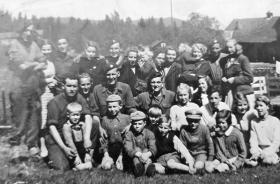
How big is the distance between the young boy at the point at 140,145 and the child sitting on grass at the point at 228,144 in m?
0.94

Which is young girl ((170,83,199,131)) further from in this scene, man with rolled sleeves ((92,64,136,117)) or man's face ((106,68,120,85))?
man's face ((106,68,120,85))

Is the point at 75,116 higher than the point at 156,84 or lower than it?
lower

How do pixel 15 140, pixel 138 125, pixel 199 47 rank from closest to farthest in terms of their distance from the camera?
pixel 138 125 < pixel 15 140 < pixel 199 47

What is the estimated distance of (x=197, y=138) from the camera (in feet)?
15.6

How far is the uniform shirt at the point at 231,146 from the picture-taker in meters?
4.82

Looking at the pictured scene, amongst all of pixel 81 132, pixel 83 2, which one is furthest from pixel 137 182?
pixel 83 2

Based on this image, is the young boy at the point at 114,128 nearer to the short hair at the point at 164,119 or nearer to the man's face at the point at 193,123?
the short hair at the point at 164,119

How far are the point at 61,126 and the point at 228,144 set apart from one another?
243cm

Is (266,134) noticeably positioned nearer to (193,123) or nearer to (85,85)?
(193,123)

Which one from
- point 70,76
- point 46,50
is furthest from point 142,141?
point 46,50

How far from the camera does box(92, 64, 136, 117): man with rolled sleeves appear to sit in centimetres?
523

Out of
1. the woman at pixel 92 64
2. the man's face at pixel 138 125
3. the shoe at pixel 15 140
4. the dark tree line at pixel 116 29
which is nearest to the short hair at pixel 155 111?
the man's face at pixel 138 125

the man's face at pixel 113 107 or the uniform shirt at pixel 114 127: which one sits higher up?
the man's face at pixel 113 107

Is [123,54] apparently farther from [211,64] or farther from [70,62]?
[211,64]
